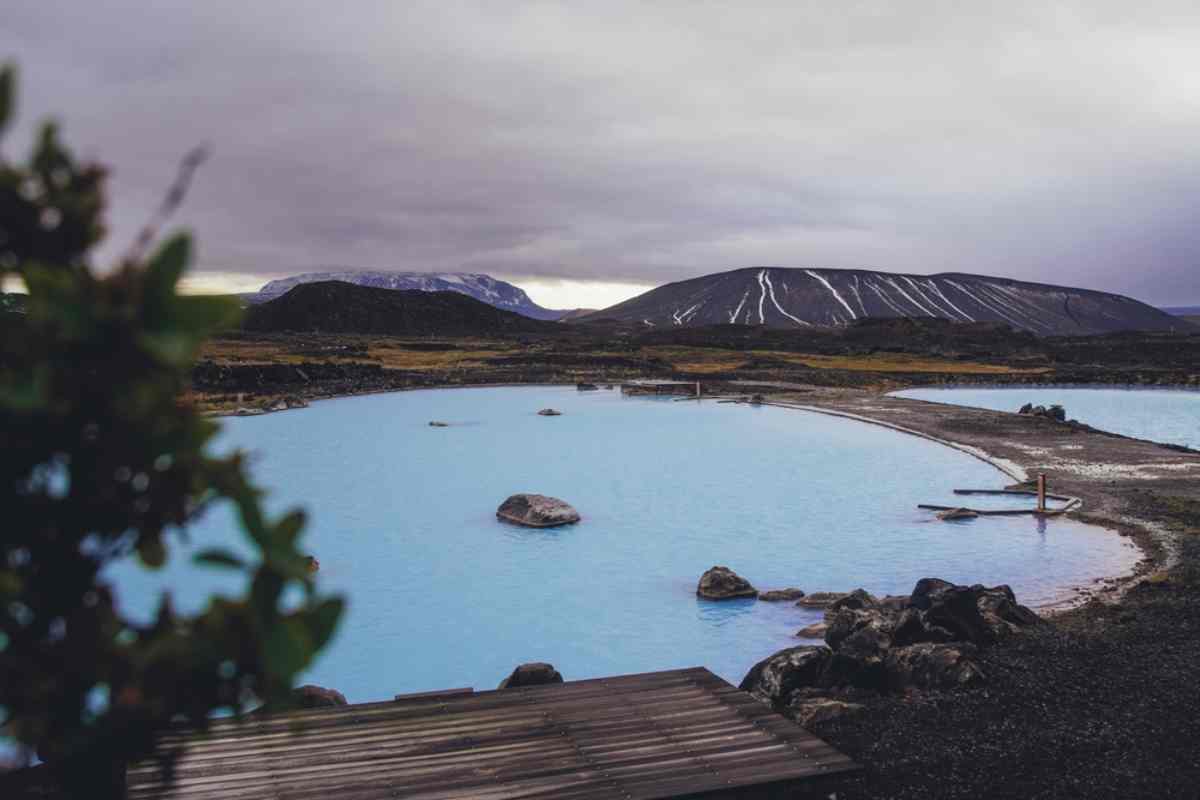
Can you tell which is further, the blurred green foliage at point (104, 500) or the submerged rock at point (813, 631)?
the submerged rock at point (813, 631)

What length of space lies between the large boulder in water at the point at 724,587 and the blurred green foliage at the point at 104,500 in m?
15.2

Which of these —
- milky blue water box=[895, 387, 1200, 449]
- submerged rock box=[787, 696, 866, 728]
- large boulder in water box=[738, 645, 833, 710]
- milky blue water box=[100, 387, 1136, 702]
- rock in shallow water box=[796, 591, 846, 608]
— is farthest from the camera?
milky blue water box=[895, 387, 1200, 449]

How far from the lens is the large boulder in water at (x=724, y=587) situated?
16.9m

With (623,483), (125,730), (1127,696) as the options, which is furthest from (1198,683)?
(623,483)

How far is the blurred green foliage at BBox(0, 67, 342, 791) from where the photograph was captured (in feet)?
5.95

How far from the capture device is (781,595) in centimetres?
1678

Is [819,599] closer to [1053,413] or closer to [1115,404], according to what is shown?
[1053,413]

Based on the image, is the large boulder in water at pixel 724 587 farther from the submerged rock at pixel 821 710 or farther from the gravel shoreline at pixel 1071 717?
the submerged rock at pixel 821 710

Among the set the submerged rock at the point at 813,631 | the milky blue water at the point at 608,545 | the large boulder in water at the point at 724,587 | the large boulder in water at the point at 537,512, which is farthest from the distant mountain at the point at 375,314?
the submerged rock at the point at 813,631

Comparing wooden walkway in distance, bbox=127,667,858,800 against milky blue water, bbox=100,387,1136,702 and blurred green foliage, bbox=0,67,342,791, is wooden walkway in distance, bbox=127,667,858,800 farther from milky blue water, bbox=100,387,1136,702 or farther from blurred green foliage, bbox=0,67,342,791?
milky blue water, bbox=100,387,1136,702

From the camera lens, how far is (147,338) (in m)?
1.76

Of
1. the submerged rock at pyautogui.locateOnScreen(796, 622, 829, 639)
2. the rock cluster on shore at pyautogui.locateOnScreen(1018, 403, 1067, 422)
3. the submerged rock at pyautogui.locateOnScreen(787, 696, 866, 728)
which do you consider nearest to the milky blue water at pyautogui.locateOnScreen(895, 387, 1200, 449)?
the rock cluster on shore at pyautogui.locateOnScreen(1018, 403, 1067, 422)

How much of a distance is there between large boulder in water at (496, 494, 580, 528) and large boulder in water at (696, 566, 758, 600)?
6.03 m

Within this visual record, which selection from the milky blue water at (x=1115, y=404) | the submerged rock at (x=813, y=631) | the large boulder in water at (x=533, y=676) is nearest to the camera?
the large boulder in water at (x=533, y=676)
